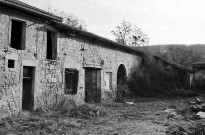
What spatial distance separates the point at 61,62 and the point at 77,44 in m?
1.78

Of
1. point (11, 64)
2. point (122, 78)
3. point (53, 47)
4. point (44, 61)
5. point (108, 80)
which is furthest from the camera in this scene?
point (122, 78)

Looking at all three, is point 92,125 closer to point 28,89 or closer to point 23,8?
point 28,89

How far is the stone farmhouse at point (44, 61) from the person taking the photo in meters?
9.30

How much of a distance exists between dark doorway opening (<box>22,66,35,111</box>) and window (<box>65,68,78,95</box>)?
7.38 ft

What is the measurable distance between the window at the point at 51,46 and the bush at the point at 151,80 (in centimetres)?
865

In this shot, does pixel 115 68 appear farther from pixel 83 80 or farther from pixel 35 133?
pixel 35 133

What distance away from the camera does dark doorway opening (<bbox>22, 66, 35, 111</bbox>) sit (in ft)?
33.8

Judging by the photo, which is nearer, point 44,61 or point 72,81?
point 44,61

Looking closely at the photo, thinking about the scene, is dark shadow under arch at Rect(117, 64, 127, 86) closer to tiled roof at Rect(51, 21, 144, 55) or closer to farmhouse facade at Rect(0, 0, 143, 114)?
tiled roof at Rect(51, 21, 144, 55)

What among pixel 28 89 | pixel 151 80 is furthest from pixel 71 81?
pixel 151 80

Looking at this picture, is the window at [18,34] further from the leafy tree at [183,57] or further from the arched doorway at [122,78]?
the leafy tree at [183,57]

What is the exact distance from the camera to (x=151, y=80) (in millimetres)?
20391

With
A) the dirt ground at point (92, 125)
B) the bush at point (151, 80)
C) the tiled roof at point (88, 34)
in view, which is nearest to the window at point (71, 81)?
the tiled roof at point (88, 34)

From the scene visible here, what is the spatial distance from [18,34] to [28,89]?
2.40m
